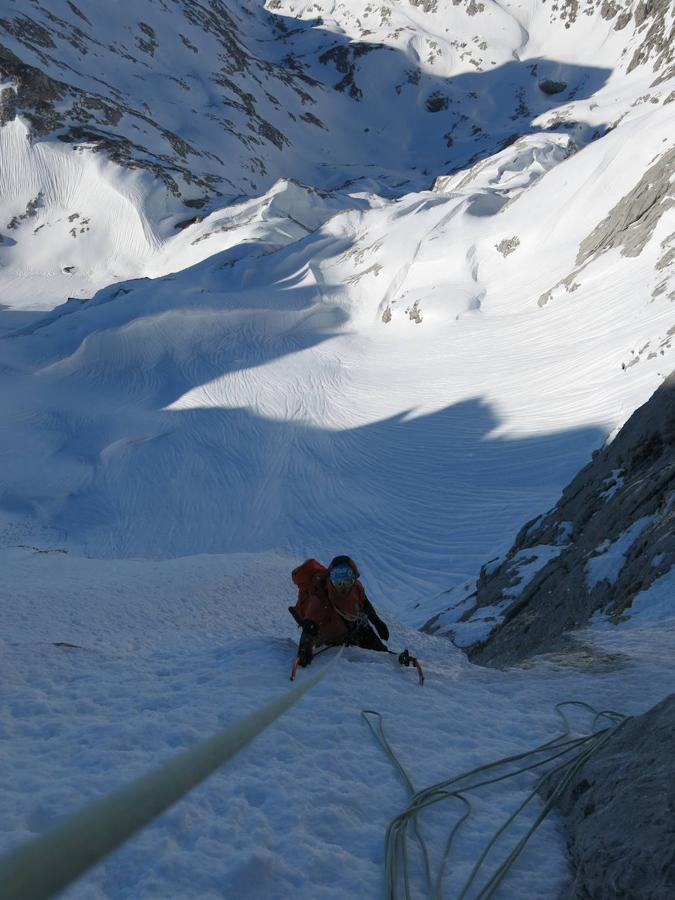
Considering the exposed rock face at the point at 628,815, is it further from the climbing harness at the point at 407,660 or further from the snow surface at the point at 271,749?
the climbing harness at the point at 407,660

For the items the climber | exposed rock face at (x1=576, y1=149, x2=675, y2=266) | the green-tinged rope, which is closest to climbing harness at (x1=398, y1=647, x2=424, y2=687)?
the climber

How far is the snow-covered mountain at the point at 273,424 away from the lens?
2.66m

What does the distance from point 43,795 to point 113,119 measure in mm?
61300

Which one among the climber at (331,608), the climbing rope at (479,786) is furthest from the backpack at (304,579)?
the climbing rope at (479,786)

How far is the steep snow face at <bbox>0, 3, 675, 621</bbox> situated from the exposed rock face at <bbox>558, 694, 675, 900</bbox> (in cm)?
836

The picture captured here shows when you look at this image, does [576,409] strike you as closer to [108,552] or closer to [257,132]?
[108,552]

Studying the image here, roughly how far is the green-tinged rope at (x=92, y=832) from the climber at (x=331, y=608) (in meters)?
2.74

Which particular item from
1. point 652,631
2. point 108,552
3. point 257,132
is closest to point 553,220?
point 108,552

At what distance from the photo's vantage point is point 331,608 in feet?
13.8

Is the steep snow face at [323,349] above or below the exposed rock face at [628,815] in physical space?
above

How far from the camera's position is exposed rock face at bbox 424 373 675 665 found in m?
5.27

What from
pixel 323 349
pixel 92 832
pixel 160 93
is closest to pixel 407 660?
pixel 92 832

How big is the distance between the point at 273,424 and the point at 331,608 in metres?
14.8

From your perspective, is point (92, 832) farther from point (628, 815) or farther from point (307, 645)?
point (307, 645)
